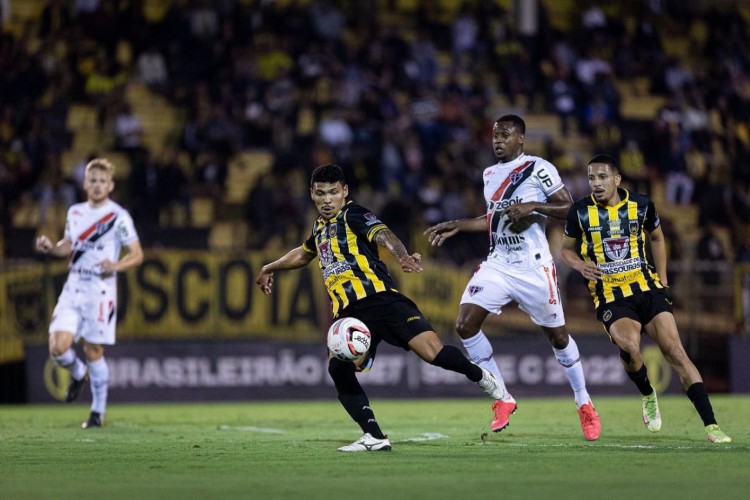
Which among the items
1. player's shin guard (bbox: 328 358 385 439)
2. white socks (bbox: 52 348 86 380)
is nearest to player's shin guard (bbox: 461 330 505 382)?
player's shin guard (bbox: 328 358 385 439)

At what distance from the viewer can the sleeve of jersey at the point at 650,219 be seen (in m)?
10.5

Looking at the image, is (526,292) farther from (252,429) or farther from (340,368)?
(252,429)

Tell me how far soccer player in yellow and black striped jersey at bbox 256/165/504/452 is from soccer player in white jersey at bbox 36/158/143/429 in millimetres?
4125

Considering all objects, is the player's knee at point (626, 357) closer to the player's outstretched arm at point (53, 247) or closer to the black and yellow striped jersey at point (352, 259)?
the black and yellow striped jersey at point (352, 259)

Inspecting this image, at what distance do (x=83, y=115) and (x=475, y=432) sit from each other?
14059 mm

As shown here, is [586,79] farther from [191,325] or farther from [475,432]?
[475,432]

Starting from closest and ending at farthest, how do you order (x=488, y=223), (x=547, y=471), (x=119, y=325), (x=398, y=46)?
(x=547, y=471) → (x=488, y=223) → (x=119, y=325) → (x=398, y=46)

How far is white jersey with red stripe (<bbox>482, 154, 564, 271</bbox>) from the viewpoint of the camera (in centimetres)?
1113

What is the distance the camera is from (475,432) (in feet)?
38.8

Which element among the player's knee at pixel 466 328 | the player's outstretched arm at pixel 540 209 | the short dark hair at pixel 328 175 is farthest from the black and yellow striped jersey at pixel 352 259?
the player's knee at pixel 466 328

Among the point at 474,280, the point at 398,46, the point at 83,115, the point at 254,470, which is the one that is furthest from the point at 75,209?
the point at 398,46

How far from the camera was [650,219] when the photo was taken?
415 inches

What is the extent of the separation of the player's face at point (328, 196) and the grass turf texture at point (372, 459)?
1844 mm

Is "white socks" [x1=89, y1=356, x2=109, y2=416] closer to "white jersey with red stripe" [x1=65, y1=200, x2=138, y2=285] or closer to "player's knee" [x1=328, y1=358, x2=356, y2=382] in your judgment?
"white jersey with red stripe" [x1=65, y1=200, x2=138, y2=285]
